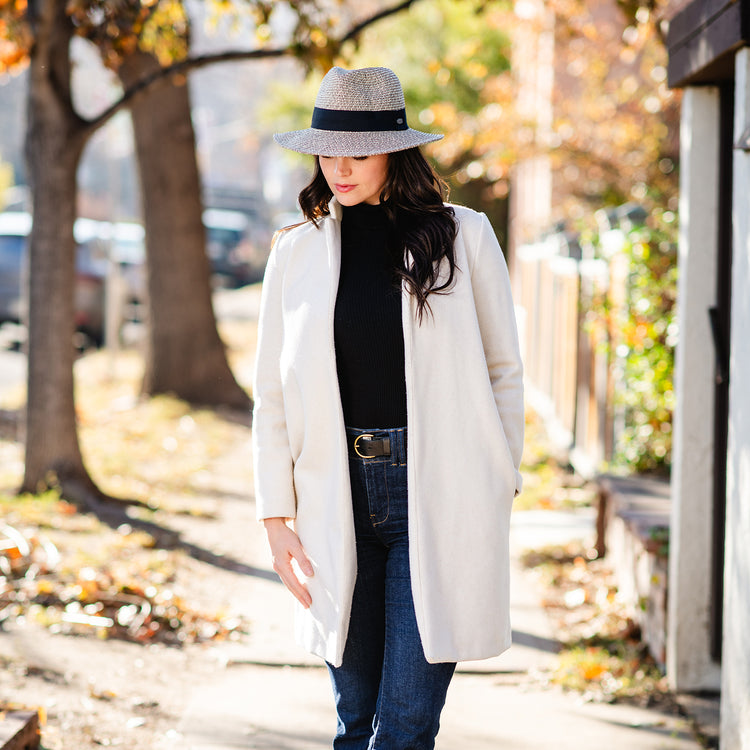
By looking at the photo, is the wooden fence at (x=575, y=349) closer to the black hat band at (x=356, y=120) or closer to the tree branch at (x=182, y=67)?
the tree branch at (x=182, y=67)

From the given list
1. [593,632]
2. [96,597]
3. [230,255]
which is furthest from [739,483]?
[230,255]

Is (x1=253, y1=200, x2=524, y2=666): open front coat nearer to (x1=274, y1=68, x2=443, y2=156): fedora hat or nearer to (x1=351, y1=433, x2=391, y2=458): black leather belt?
(x1=351, y1=433, x2=391, y2=458): black leather belt

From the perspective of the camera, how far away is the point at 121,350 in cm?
1709

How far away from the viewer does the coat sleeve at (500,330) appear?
9.07 feet


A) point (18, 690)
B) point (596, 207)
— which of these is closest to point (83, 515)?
point (18, 690)

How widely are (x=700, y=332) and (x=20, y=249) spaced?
582 inches

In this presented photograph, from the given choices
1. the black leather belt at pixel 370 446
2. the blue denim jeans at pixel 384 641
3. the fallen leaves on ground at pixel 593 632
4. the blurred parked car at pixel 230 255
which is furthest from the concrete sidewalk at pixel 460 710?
the blurred parked car at pixel 230 255

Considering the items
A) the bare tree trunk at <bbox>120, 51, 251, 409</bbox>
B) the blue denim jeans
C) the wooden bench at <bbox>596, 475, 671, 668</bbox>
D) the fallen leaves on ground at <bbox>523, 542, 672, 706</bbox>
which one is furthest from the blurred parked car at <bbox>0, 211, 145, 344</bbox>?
the blue denim jeans

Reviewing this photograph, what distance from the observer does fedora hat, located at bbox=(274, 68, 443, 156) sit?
273cm

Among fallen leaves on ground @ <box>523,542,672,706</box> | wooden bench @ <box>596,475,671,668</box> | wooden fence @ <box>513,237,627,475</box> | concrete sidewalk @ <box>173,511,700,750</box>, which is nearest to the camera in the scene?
concrete sidewalk @ <box>173,511,700,750</box>

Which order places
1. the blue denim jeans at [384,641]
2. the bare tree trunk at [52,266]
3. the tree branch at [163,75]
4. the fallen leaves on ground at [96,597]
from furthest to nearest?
1. the bare tree trunk at [52,266]
2. the tree branch at [163,75]
3. the fallen leaves on ground at [96,597]
4. the blue denim jeans at [384,641]

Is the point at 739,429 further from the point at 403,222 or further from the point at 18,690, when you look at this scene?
the point at 18,690

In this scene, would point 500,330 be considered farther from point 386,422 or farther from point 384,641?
point 384,641

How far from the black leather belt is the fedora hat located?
67 centimetres
